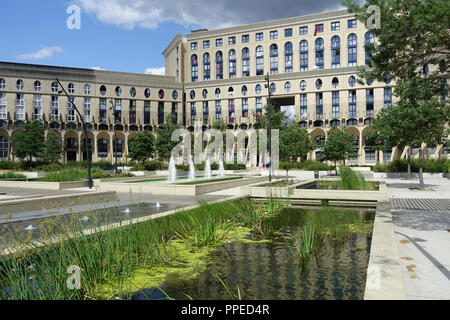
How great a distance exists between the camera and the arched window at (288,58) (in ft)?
237

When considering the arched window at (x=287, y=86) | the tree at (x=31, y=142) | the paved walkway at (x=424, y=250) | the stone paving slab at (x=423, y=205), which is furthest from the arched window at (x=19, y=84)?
the paved walkway at (x=424, y=250)

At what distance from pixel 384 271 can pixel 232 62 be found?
75.6 meters

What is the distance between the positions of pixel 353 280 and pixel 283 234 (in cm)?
322

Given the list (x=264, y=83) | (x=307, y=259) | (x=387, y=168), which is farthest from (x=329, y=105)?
(x=307, y=259)

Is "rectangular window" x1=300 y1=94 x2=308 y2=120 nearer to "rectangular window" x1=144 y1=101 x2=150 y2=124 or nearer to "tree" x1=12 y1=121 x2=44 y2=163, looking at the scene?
"rectangular window" x1=144 y1=101 x2=150 y2=124

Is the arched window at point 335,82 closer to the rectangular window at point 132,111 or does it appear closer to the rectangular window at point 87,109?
the rectangular window at point 132,111

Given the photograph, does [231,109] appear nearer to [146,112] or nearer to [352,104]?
[146,112]

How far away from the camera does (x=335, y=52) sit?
69312mm

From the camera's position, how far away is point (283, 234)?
27.7ft

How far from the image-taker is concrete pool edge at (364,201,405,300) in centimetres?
396

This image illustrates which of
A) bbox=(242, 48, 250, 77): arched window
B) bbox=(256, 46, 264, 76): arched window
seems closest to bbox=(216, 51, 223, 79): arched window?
bbox=(242, 48, 250, 77): arched window

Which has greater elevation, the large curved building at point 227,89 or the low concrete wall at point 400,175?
the large curved building at point 227,89

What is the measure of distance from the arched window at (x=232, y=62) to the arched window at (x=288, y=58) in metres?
11.7
